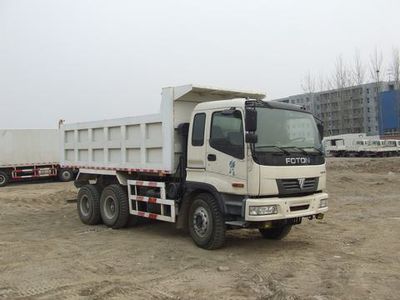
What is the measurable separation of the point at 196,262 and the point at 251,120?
2.48 metres

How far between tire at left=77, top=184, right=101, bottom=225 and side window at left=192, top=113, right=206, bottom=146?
13.1ft

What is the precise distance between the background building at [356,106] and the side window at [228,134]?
69767mm

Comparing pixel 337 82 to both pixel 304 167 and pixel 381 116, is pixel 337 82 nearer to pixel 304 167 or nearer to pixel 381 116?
pixel 381 116

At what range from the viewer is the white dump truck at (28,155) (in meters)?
27.1

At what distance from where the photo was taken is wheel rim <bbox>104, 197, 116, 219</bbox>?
39.5 feet

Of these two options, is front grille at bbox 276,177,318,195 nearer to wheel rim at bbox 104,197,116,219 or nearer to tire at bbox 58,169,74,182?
wheel rim at bbox 104,197,116,219

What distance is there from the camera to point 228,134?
890 cm

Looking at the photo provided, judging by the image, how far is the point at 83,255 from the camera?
29.6 ft

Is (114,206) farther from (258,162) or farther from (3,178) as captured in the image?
(3,178)

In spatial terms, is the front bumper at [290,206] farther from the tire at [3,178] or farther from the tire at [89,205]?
the tire at [3,178]

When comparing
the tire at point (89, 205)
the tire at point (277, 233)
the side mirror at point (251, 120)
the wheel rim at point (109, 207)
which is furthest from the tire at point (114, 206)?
the side mirror at point (251, 120)

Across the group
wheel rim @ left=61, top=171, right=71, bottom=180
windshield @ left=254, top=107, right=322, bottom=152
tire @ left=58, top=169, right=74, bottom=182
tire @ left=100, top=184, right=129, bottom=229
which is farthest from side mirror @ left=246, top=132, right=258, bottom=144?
wheel rim @ left=61, top=171, right=71, bottom=180

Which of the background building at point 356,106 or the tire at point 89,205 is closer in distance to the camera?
the tire at point 89,205

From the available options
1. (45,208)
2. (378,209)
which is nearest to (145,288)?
(378,209)
